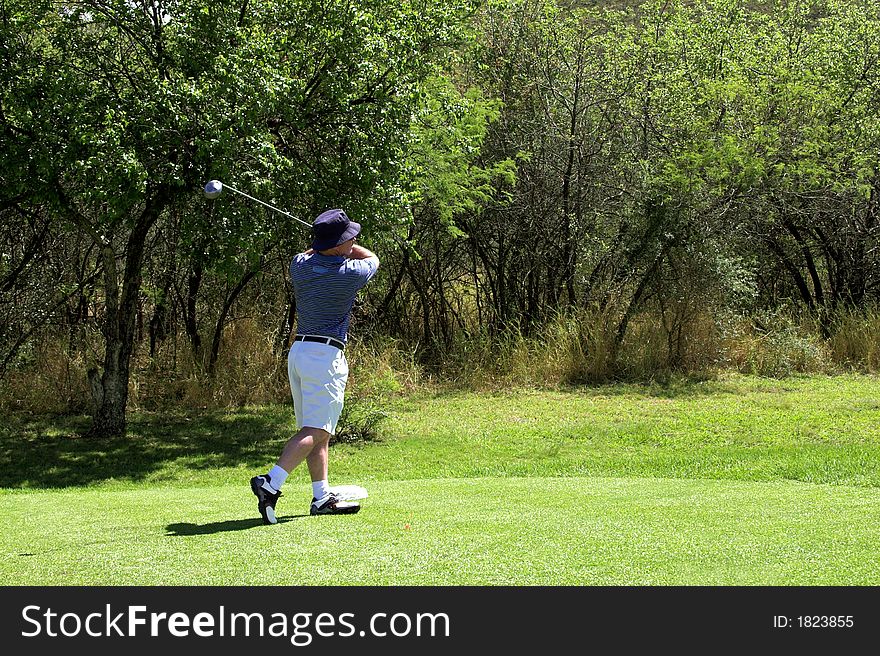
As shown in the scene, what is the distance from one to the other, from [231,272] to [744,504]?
8.25m

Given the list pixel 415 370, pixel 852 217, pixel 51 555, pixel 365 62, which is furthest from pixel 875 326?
pixel 51 555

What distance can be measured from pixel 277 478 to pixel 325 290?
123cm

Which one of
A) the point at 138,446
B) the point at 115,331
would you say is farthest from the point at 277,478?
the point at 115,331

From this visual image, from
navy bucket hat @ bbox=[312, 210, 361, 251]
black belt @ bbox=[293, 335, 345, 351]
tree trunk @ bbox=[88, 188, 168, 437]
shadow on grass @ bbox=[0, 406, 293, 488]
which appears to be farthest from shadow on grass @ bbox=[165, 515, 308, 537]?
tree trunk @ bbox=[88, 188, 168, 437]

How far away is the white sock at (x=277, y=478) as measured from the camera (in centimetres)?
603

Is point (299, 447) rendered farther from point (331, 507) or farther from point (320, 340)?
point (320, 340)

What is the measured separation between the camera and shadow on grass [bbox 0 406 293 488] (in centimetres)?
1239

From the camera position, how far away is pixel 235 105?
39.3 ft

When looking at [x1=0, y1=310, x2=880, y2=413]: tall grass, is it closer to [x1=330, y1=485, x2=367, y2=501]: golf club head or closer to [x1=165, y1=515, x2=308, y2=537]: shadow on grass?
[x1=330, y1=485, x2=367, y2=501]: golf club head

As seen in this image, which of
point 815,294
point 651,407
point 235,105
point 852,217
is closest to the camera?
point 235,105

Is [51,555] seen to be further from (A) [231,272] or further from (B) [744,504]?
(A) [231,272]

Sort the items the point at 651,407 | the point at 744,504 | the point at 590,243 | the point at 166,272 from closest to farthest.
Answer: the point at 744,504, the point at 651,407, the point at 166,272, the point at 590,243

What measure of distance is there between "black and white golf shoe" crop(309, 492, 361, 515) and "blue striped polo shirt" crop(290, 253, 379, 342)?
41.9 inches

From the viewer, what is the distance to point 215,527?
235 inches
